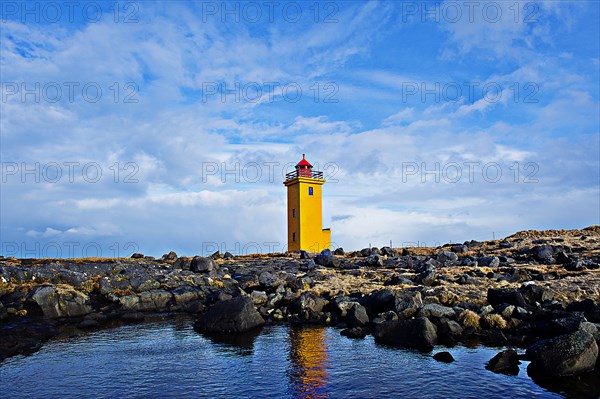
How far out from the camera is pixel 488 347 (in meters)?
16.9

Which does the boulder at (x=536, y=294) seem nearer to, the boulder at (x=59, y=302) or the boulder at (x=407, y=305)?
the boulder at (x=407, y=305)

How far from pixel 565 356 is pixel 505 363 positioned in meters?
1.65

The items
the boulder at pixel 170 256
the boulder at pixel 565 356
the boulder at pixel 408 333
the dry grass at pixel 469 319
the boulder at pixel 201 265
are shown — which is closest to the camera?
the boulder at pixel 565 356

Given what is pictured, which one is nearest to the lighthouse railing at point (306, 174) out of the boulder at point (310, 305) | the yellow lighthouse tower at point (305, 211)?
the yellow lighthouse tower at point (305, 211)

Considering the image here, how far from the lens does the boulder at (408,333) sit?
1714 cm

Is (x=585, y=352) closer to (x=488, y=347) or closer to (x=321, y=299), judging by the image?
(x=488, y=347)

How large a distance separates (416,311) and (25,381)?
586 inches

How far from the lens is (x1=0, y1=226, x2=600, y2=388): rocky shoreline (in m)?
17.4

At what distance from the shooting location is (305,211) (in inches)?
2176

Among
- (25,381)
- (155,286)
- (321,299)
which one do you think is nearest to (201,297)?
(155,286)

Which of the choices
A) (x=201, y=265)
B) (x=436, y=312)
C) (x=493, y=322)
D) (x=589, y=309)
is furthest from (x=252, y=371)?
(x=201, y=265)

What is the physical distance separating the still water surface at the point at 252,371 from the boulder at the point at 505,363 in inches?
9.2

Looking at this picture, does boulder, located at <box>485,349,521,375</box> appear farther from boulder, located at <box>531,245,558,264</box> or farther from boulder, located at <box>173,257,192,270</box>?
boulder, located at <box>173,257,192,270</box>

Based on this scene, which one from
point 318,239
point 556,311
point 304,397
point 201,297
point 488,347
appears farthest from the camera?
point 318,239
